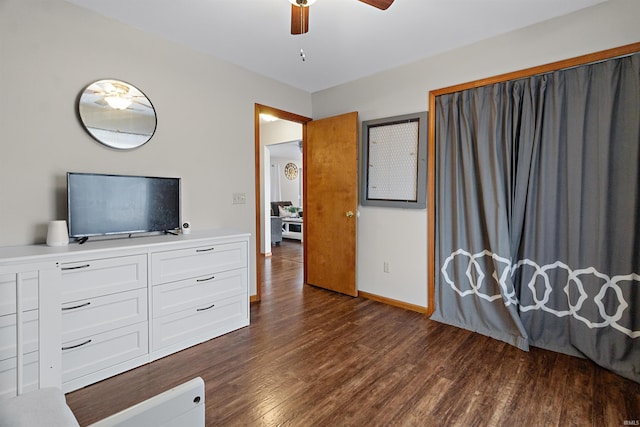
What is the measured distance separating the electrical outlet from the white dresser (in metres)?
0.58

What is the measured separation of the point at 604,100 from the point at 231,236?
287cm

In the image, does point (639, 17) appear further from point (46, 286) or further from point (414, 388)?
point (46, 286)

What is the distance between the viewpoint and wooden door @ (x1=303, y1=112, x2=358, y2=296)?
3506 millimetres

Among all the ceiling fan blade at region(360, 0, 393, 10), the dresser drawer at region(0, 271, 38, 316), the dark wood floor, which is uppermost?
the ceiling fan blade at region(360, 0, 393, 10)

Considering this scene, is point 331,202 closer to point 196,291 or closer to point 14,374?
point 196,291

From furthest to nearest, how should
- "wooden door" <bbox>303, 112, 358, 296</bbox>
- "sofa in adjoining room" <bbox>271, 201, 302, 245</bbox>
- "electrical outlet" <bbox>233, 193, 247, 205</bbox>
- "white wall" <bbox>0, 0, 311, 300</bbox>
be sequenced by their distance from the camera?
"sofa in adjoining room" <bbox>271, 201, 302, 245</bbox> < "wooden door" <bbox>303, 112, 358, 296</bbox> < "electrical outlet" <bbox>233, 193, 247, 205</bbox> < "white wall" <bbox>0, 0, 311, 300</bbox>

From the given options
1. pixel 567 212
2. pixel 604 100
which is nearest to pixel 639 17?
pixel 604 100

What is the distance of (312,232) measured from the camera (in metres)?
3.96

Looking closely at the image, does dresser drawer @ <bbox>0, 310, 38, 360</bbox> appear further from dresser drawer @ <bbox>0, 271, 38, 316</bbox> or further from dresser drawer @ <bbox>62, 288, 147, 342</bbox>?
dresser drawer @ <bbox>62, 288, 147, 342</bbox>

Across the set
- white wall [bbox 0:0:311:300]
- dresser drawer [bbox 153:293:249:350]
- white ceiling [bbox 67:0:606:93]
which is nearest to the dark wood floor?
dresser drawer [bbox 153:293:249:350]

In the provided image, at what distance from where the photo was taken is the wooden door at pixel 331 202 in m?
3.51

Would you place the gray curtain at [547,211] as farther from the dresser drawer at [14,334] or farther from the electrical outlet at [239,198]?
the dresser drawer at [14,334]

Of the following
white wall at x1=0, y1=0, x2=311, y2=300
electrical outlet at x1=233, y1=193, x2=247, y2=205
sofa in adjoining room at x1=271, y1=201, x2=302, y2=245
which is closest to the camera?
white wall at x1=0, y1=0, x2=311, y2=300

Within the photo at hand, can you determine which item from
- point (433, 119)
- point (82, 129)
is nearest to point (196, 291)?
point (82, 129)
